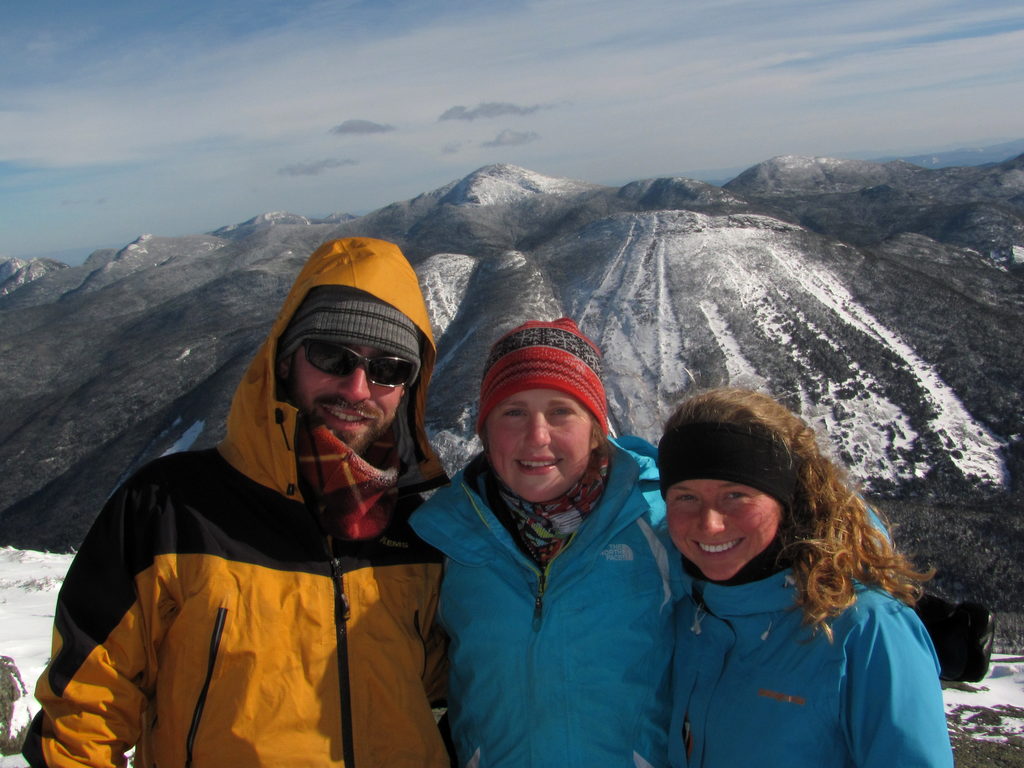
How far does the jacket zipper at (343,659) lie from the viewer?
3.40 m

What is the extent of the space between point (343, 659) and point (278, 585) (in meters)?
0.52

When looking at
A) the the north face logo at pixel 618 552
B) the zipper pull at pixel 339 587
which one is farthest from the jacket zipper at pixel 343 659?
the the north face logo at pixel 618 552

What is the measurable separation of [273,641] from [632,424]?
31325mm

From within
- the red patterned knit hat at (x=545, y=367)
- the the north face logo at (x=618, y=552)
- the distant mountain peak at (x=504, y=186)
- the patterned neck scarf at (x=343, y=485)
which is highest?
the red patterned knit hat at (x=545, y=367)

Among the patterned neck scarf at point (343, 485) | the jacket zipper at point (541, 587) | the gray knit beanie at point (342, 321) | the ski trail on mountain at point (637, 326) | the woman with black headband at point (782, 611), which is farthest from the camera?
the ski trail on mountain at point (637, 326)

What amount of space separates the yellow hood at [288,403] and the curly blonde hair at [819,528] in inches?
66.2

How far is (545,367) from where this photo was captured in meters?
3.72

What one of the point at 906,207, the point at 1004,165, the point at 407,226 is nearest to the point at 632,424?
the point at 906,207

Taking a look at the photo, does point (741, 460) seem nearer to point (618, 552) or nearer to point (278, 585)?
point (618, 552)

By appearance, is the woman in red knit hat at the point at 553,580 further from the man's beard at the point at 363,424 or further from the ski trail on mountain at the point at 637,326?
the ski trail on mountain at the point at 637,326

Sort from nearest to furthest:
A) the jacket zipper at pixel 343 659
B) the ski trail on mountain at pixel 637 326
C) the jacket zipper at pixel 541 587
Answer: the jacket zipper at pixel 343 659, the jacket zipper at pixel 541 587, the ski trail on mountain at pixel 637 326

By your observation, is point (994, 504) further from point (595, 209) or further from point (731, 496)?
point (595, 209)

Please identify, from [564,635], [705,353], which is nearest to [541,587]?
[564,635]

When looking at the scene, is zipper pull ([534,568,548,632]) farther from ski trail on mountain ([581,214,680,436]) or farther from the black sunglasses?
ski trail on mountain ([581,214,680,436])
